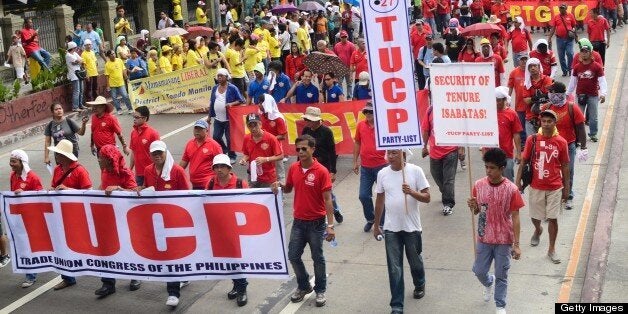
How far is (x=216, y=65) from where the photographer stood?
21.2 meters

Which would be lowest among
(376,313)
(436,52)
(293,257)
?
(376,313)

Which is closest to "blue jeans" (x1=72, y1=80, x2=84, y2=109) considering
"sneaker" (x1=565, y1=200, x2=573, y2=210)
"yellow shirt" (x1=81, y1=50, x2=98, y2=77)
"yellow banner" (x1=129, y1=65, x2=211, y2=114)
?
"yellow shirt" (x1=81, y1=50, x2=98, y2=77)

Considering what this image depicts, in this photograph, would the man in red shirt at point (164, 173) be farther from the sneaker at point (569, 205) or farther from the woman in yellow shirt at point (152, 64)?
the woman in yellow shirt at point (152, 64)

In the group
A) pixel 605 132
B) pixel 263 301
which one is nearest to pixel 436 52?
pixel 605 132

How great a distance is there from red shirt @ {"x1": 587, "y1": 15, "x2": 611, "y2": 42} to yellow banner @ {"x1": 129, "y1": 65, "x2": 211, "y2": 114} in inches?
321

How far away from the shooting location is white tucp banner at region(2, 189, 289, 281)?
367 inches

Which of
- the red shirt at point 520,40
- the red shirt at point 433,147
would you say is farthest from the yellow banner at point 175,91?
the red shirt at point 433,147

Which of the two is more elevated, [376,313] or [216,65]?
[216,65]

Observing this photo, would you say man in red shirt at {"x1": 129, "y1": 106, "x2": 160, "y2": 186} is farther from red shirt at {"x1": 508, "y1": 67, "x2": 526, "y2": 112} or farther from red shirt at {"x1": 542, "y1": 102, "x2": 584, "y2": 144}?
red shirt at {"x1": 508, "y1": 67, "x2": 526, "y2": 112}

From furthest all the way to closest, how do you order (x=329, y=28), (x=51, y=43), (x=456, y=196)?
(x=329, y=28)
(x=51, y=43)
(x=456, y=196)

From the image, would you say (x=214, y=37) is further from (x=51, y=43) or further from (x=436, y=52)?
(x=436, y=52)

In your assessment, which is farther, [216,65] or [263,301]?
[216,65]

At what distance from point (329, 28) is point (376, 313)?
869 inches

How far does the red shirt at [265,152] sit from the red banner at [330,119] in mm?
3556
